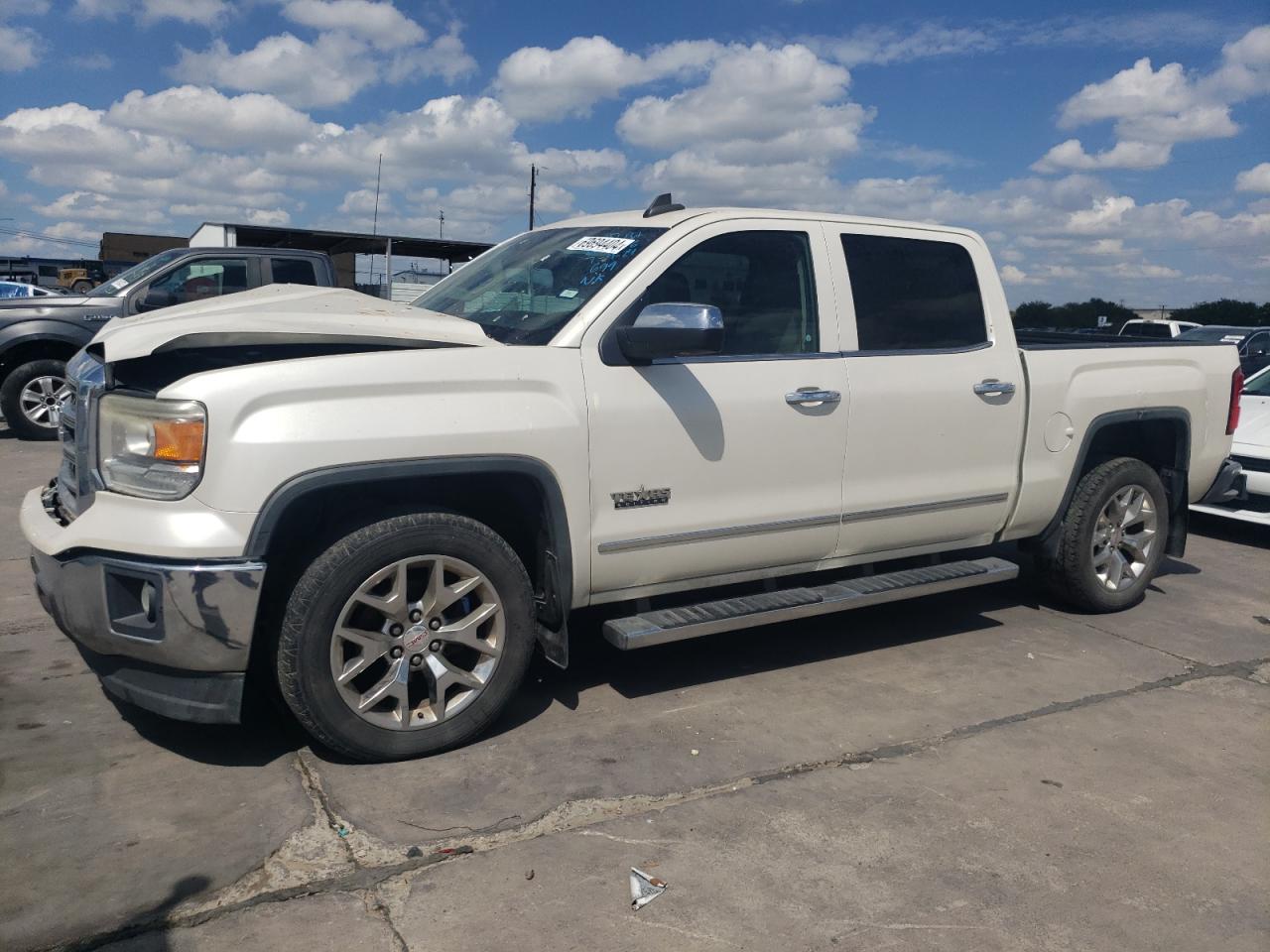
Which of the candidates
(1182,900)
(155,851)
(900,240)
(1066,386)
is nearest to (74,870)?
(155,851)

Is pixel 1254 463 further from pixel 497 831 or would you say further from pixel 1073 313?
pixel 1073 313

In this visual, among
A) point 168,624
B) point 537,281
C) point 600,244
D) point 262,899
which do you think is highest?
point 600,244

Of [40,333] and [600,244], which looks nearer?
[600,244]

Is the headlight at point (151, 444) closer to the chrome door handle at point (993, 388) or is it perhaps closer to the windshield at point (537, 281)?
the windshield at point (537, 281)

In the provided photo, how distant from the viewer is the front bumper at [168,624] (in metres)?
3.25

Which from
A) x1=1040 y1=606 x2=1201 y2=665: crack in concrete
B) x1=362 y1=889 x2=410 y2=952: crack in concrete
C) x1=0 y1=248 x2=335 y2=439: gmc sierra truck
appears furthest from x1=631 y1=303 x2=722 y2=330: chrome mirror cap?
x1=0 y1=248 x2=335 y2=439: gmc sierra truck

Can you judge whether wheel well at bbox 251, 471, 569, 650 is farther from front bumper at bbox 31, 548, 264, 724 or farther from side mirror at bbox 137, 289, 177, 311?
side mirror at bbox 137, 289, 177, 311

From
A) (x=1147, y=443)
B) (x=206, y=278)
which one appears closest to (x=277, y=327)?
(x=1147, y=443)

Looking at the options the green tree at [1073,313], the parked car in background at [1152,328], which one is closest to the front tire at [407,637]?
the parked car in background at [1152,328]

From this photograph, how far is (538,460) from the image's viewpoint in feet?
12.3

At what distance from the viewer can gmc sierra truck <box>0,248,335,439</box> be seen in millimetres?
10289

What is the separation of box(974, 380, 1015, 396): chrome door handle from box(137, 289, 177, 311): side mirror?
689 cm

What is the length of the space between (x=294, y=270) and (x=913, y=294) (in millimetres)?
7306

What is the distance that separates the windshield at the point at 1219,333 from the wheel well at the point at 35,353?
16649mm
